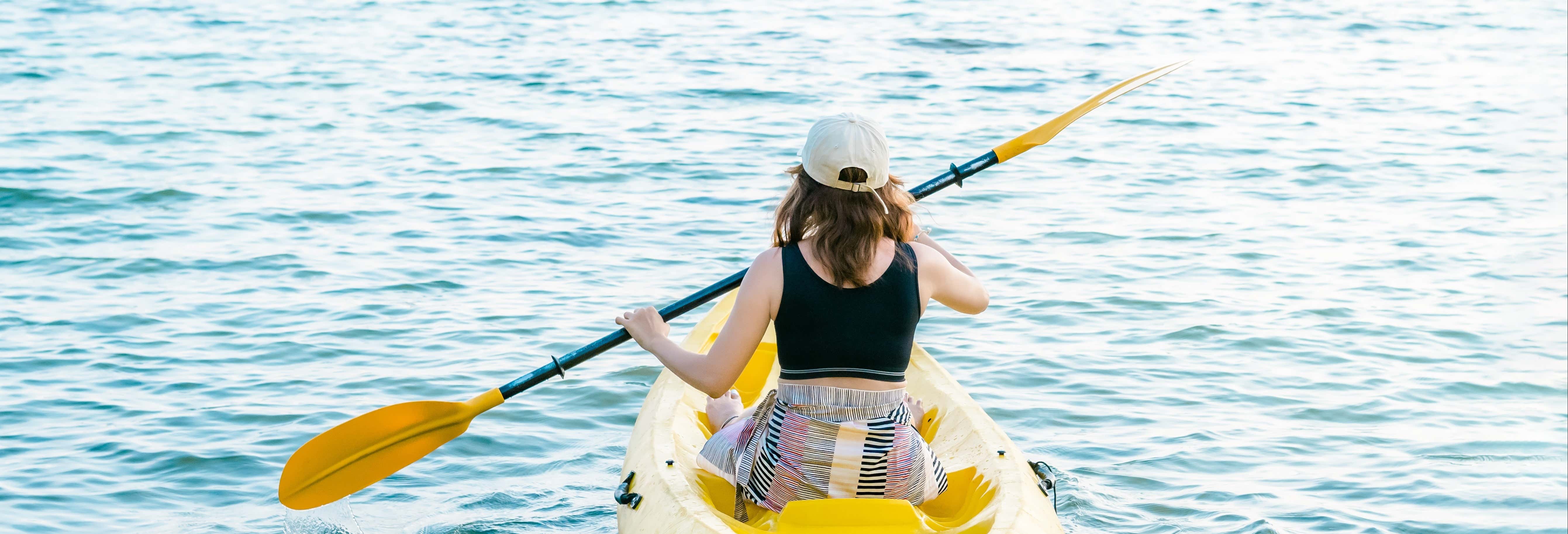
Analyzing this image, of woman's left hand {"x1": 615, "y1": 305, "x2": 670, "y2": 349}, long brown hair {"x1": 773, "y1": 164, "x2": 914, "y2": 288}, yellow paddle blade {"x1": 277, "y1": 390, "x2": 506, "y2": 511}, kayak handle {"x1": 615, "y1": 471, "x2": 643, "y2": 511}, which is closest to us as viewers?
long brown hair {"x1": 773, "y1": 164, "x2": 914, "y2": 288}

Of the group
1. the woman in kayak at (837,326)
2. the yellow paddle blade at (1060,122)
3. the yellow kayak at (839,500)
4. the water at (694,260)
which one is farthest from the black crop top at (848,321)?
the yellow paddle blade at (1060,122)

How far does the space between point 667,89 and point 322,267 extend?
231 inches

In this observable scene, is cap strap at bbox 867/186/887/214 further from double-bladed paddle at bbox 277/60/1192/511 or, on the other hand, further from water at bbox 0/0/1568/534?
water at bbox 0/0/1568/534

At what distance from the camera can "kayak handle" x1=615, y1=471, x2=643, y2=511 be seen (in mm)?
3480

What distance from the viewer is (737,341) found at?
296cm

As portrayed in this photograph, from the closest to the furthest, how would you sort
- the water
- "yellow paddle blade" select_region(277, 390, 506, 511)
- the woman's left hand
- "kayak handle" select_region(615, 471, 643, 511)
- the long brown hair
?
the long brown hair, the woman's left hand, "kayak handle" select_region(615, 471, 643, 511), "yellow paddle blade" select_region(277, 390, 506, 511), the water

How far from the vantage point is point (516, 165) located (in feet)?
30.3

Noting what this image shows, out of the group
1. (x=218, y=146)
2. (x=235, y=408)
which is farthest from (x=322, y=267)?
(x=218, y=146)

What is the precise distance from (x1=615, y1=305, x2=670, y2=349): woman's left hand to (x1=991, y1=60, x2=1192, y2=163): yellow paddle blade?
68.3 inches

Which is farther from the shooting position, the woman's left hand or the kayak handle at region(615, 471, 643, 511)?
the kayak handle at region(615, 471, 643, 511)

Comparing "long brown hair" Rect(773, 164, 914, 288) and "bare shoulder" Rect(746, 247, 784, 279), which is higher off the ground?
"long brown hair" Rect(773, 164, 914, 288)

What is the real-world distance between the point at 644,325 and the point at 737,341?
1.17 feet

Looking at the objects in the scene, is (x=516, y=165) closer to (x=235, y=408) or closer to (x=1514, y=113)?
(x=235, y=408)

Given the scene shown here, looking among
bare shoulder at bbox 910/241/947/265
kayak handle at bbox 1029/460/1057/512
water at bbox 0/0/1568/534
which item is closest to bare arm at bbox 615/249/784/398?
bare shoulder at bbox 910/241/947/265
